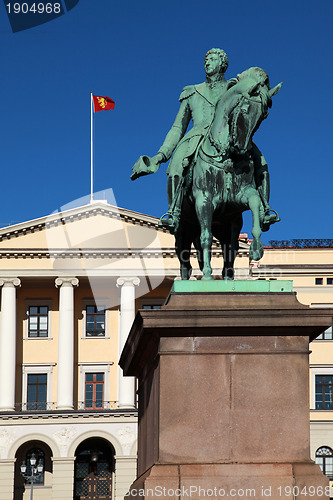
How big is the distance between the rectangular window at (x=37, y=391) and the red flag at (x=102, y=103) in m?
15.5

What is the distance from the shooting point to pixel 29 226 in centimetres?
6112

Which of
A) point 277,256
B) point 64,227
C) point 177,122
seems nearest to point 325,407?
point 277,256

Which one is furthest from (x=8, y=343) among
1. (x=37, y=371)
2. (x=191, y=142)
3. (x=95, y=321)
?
(x=191, y=142)

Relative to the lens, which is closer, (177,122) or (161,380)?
(161,380)

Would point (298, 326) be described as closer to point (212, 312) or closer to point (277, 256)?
point (212, 312)

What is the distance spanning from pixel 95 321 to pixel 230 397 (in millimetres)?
53593

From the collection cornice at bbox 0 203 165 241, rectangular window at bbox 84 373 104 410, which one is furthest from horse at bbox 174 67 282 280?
rectangular window at bbox 84 373 104 410

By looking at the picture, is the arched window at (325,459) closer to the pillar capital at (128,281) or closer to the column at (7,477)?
the pillar capital at (128,281)

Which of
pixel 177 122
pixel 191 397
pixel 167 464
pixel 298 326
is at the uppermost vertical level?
pixel 177 122

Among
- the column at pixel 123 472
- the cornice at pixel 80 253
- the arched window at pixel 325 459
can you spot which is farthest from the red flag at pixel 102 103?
the arched window at pixel 325 459

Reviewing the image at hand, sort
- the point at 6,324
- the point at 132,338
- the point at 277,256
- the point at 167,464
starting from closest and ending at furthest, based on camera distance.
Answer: the point at 167,464
the point at 132,338
the point at 6,324
the point at 277,256

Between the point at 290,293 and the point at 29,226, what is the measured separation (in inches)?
2041

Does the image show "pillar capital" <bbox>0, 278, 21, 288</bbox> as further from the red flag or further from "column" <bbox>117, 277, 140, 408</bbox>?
the red flag

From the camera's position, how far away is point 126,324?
60.8m
